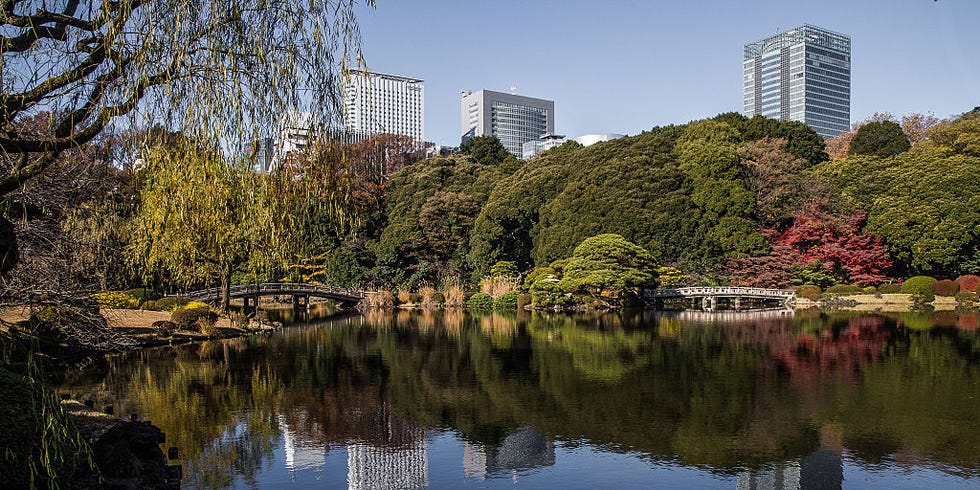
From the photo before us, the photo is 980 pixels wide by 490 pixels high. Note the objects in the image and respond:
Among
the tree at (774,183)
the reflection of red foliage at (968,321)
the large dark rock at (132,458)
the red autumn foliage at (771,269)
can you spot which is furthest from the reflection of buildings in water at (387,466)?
the tree at (774,183)

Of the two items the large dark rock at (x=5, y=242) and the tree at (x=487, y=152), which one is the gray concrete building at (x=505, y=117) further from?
the large dark rock at (x=5, y=242)

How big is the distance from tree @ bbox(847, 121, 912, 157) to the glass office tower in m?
109

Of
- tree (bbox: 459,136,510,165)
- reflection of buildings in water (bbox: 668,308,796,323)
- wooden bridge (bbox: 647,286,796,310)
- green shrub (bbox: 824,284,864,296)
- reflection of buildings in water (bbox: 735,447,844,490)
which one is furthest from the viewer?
tree (bbox: 459,136,510,165)

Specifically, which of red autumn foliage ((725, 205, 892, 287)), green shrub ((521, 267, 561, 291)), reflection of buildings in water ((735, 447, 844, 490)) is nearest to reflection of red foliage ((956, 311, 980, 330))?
red autumn foliage ((725, 205, 892, 287))

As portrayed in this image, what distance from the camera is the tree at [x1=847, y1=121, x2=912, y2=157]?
4712 cm

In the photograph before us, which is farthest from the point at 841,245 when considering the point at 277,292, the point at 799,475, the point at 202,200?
the point at 202,200

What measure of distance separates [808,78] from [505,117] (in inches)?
2486

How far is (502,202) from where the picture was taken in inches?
1747

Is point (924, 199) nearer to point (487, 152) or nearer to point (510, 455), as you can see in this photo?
point (487, 152)

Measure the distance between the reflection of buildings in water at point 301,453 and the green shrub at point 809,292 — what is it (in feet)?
103

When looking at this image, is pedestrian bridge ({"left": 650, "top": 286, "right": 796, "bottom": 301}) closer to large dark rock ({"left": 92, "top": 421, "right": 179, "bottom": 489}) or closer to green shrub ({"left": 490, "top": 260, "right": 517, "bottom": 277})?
green shrub ({"left": 490, "top": 260, "right": 517, "bottom": 277})

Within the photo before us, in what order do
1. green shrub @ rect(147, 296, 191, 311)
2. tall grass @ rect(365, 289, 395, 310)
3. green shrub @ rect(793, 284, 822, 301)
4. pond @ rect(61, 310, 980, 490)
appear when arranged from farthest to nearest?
tall grass @ rect(365, 289, 395, 310) < green shrub @ rect(793, 284, 822, 301) < green shrub @ rect(147, 296, 191, 311) < pond @ rect(61, 310, 980, 490)

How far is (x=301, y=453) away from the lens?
11.3 metres

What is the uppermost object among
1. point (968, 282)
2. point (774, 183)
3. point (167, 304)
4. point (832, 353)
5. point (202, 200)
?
point (774, 183)
